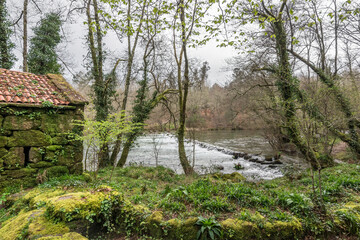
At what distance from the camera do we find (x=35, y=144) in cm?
521

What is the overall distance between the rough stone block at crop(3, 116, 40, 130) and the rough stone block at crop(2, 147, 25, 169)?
59 centimetres

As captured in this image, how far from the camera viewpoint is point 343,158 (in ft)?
35.4

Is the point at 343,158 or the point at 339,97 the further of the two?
the point at 343,158

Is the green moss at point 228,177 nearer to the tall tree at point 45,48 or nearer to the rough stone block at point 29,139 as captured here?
the rough stone block at point 29,139

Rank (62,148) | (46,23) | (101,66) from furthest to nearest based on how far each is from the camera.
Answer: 1. (46,23)
2. (101,66)
3. (62,148)

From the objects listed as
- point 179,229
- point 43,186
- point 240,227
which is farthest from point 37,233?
point 240,227

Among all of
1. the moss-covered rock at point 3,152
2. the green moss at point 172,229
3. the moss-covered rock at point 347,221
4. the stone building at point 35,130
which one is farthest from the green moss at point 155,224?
the moss-covered rock at point 3,152

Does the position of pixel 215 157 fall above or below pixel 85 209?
below

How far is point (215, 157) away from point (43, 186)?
36.8 feet

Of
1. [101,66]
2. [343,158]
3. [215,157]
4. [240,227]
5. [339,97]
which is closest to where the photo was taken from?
[240,227]

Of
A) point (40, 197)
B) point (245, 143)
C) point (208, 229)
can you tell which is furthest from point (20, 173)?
point (245, 143)

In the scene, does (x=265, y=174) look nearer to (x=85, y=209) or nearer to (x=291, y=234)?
(x=291, y=234)

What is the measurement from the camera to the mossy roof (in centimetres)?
512

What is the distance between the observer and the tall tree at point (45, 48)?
12.2m
